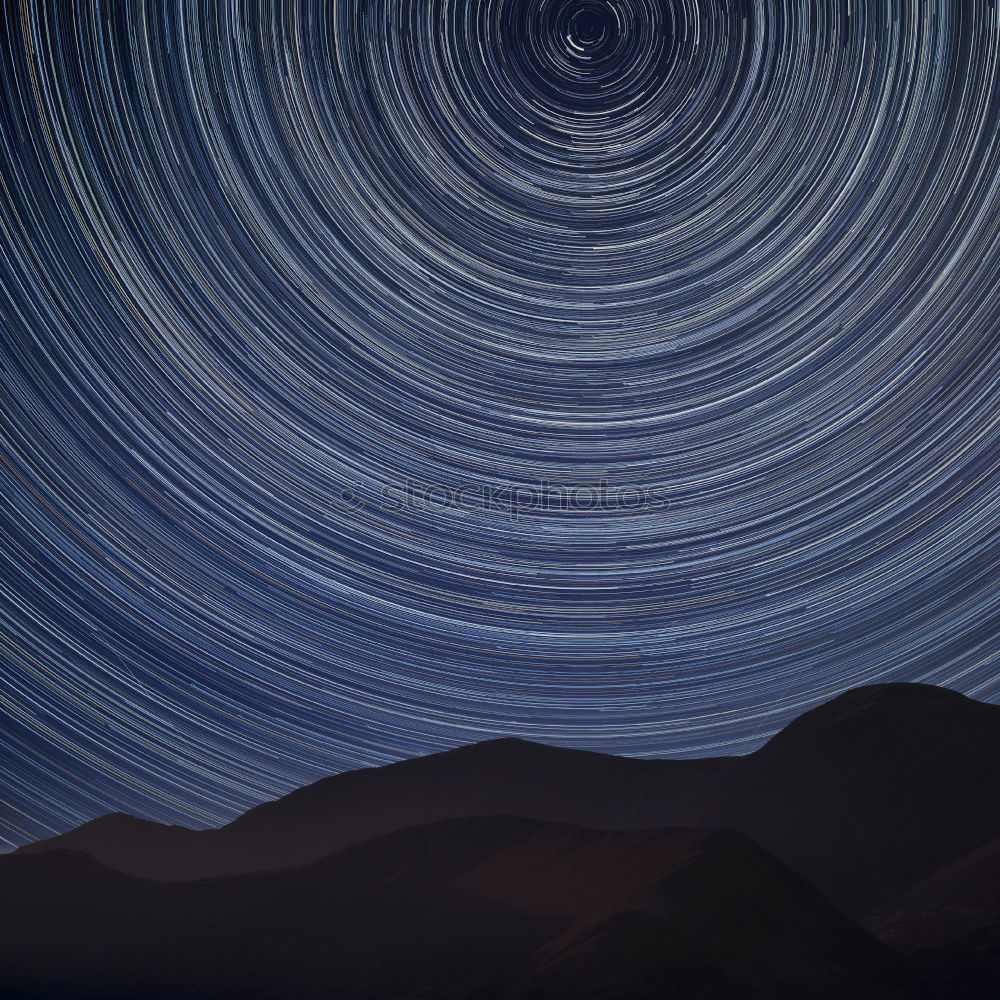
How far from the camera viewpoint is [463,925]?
81.3 ft

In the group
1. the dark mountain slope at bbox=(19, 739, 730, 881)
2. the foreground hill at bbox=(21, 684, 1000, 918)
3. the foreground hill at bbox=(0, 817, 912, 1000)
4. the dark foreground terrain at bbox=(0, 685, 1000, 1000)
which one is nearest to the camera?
the foreground hill at bbox=(0, 817, 912, 1000)

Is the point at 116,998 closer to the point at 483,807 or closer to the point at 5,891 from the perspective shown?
the point at 5,891

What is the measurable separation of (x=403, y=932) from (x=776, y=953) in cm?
1161

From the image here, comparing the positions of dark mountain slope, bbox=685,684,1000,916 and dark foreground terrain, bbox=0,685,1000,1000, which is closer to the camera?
dark foreground terrain, bbox=0,685,1000,1000

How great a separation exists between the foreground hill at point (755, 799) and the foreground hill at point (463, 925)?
7.85 meters

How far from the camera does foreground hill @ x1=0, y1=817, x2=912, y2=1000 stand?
17.8m

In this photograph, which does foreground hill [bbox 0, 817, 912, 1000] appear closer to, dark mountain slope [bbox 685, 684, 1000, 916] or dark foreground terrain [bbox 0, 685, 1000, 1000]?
dark foreground terrain [bbox 0, 685, 1000, 1000]

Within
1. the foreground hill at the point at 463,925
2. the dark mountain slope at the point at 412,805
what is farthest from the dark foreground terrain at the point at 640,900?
the dark mountain slope at the point at 412,805

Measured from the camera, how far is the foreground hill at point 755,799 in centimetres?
3117

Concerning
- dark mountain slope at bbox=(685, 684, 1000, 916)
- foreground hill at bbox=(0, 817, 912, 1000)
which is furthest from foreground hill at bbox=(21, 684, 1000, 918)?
foreground hill at bbox=(0, 817, 912, 1000)

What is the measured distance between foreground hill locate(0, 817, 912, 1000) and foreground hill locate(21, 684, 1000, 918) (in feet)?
25.8

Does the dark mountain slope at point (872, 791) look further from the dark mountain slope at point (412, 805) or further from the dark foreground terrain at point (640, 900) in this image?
the dark mountain slope at point (412, 805)

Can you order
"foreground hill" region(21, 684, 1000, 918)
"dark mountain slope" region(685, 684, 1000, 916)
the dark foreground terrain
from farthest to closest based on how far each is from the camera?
1. "foreground hill" region(21, 684, 1000, 918)
2. "dark mountain slope" region(685, 684, 1000, 916)
3. the dark foreground terrain

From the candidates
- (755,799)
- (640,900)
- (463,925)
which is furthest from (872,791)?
(463,925)
